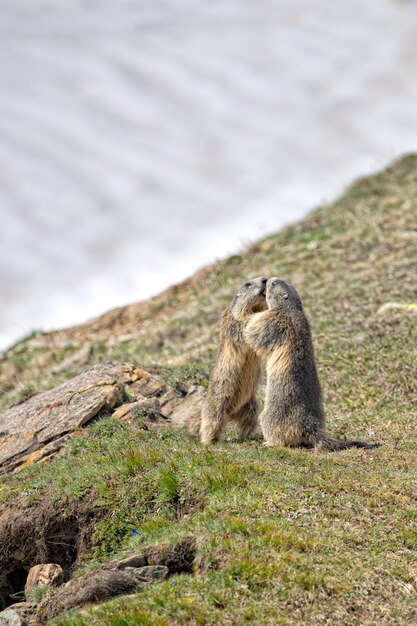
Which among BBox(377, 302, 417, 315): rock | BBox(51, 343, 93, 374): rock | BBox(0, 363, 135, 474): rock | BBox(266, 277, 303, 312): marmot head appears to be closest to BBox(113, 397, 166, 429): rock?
BBox(0, 363, 135, 474): rock

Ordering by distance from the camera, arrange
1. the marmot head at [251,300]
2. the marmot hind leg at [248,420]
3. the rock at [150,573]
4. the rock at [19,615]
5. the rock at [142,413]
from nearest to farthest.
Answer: the rock at [150,573] → the rock at [19,615] → the marmot head at [251,300] → the marmot hind leg at [248,420] → the rock at [142,413]

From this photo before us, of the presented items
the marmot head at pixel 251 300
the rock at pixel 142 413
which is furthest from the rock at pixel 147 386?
the marmot head at pixel 251 300

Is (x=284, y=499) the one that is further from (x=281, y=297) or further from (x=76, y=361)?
(x=76, y=361)

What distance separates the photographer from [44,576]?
9.80m

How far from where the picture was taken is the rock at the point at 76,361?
2295 cm

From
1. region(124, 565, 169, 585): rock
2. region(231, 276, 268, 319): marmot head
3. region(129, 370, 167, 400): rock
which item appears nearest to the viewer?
region(124, 565, 169, 585): rock

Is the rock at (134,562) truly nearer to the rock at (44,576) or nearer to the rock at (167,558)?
the rock at (167,558)

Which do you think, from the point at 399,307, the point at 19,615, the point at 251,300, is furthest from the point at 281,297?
the point at 399,307

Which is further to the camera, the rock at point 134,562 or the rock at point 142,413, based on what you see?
the rock at point 142,413

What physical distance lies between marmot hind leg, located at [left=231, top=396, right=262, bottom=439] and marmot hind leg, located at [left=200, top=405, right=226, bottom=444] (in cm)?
29

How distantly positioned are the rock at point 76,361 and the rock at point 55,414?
8.42m

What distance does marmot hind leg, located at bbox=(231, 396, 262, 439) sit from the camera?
12102mm

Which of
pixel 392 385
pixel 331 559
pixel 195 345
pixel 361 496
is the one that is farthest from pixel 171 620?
pixel 195 345

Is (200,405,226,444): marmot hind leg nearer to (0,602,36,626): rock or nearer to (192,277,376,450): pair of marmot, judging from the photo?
(192,277,376,450): pair of marmot
